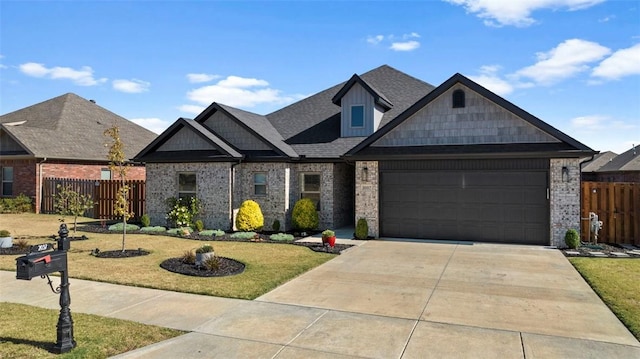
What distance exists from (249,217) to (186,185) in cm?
396

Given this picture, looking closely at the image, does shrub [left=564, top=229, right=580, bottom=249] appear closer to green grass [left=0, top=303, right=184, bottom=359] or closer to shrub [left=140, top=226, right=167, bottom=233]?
green grass [left=0, top=303, right=184, bottom=359]

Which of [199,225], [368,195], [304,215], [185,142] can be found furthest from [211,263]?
[185,142]

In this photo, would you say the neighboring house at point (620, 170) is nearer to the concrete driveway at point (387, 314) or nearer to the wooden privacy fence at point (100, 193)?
the concrete driveway at point (387, 314)

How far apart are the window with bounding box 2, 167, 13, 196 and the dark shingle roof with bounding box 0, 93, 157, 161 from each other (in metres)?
2.57

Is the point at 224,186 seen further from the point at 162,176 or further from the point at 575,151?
the point at 575,151

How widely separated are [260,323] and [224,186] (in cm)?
1196

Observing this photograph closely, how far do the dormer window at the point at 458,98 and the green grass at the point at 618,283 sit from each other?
6.42 metres

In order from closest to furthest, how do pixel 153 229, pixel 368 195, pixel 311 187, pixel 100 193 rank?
pixel 368 195 → pixel 153 229 → pixel 311 187 → pixel 100 193

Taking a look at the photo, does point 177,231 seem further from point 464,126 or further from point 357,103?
point 464,126

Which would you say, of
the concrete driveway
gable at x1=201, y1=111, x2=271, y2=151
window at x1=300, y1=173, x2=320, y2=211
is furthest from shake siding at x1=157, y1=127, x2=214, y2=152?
the concrete driveway

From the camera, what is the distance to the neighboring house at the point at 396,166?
14.4 meters

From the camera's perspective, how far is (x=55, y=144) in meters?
25.7

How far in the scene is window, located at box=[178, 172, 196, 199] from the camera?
746 inches

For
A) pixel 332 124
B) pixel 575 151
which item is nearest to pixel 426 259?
pixel 575 151
